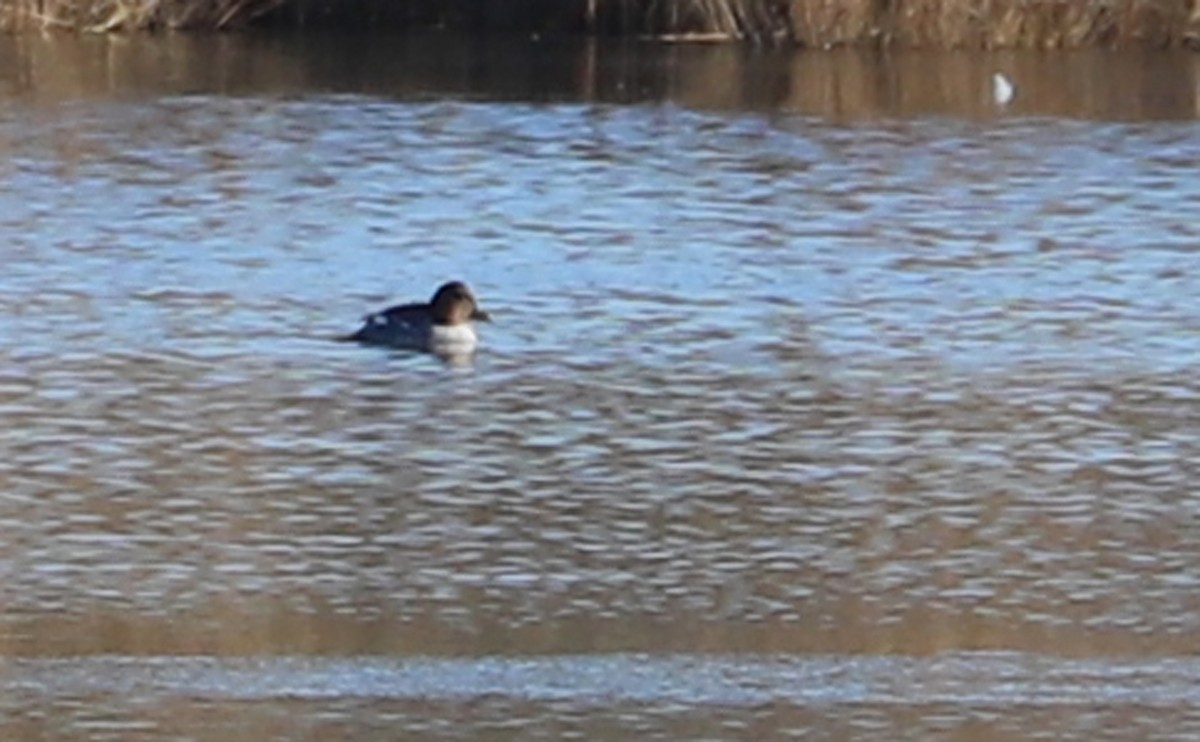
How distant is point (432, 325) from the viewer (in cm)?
1077

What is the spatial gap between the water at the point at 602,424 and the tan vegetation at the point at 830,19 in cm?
352

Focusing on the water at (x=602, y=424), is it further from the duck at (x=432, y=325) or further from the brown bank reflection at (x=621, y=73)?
the brown bank reflection at (x=621, y=73)

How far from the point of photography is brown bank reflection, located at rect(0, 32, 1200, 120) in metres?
18.2

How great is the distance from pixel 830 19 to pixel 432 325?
11095mm

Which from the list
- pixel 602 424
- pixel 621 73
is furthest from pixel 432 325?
pixel 621 73

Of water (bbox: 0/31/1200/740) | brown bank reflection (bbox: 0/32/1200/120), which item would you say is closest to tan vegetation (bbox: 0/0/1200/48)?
brown bank reflection (bbox: 0/32/1200/120)

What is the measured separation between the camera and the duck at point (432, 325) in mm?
10766

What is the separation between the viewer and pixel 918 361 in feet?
35.4

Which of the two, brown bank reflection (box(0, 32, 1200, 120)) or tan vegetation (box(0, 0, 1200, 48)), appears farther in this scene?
tan vegetation (box(0, 0, 1200, 48))

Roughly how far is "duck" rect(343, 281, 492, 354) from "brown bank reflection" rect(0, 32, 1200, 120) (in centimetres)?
680

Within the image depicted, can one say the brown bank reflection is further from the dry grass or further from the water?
the water

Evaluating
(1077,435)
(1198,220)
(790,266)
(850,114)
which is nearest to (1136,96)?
(850,114)

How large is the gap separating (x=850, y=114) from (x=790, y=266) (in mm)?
4948

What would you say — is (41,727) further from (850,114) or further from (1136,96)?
(1136,96)
